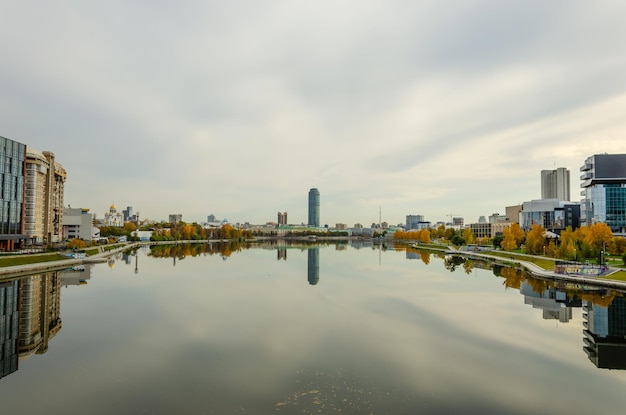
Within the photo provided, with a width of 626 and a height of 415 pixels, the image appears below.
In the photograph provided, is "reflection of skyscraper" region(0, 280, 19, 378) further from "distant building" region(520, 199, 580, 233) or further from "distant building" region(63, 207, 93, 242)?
"distant building" region(520, 199, 580, 233)

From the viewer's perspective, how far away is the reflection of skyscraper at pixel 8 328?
66.9 feet

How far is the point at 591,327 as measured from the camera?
29594 millimetres

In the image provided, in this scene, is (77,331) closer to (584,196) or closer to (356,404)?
(356,404)

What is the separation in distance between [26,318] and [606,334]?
144 ft

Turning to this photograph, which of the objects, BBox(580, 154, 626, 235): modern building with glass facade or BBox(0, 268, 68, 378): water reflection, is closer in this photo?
BBox(0, 268, 68, 378): water reflection

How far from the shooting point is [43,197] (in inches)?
3684

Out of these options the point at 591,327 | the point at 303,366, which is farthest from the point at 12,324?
the point at 591,327

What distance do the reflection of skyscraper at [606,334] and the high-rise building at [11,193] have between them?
9187 centimetres

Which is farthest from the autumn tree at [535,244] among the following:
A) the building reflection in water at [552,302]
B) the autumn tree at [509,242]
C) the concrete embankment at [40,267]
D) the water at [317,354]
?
the concrete embankment at [40,267]

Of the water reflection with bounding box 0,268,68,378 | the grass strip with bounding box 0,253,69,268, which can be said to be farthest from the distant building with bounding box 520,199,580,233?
the water reflection with bounding box 0,268,68,378

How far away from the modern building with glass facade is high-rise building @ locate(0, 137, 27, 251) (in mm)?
140649

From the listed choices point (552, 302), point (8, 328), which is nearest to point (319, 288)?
point (552, 302)

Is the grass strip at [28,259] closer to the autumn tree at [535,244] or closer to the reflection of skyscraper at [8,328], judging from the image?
the reflection of skyscraper at [8,328]

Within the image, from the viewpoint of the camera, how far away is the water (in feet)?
52.7
